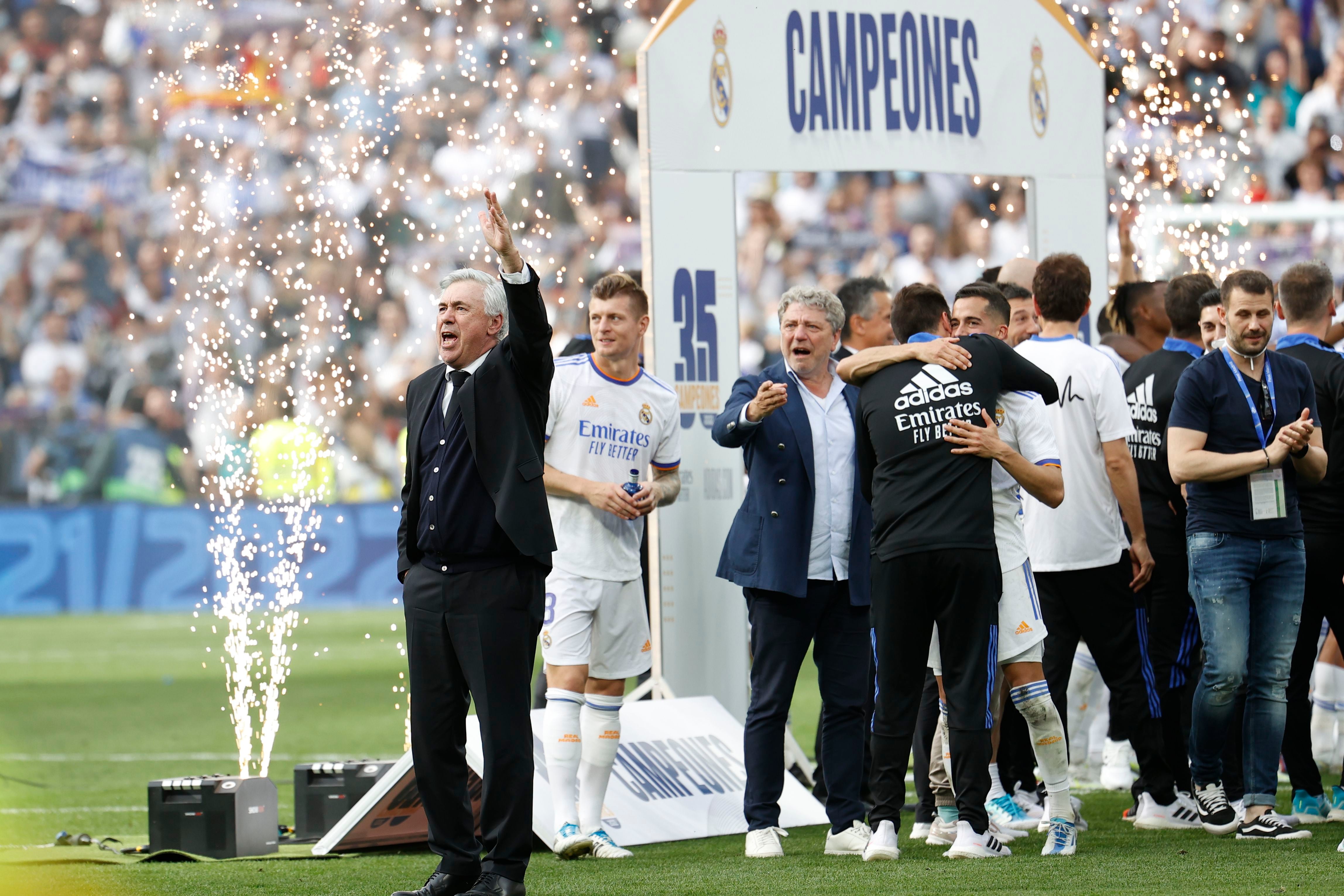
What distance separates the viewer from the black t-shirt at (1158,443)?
22.4ft

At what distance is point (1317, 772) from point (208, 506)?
14.4 metres

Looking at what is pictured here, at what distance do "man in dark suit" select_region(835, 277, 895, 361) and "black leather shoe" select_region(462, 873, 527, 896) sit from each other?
322 centimetres

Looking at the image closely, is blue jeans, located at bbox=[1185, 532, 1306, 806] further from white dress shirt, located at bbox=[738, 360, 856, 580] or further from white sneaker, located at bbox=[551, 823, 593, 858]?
white sneaker, located at bbox=[551, 823, 593, 858]

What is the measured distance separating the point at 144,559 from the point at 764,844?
14189mm

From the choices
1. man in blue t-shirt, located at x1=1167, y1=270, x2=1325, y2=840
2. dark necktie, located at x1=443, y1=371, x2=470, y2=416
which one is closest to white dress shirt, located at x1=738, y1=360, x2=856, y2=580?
man in blue t-shirt, located at x1=1167, y1=270, x2=1325, y2=840

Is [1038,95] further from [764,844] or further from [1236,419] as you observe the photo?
[764,844]

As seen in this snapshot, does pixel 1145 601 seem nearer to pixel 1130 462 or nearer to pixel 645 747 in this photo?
pixel 1130 462

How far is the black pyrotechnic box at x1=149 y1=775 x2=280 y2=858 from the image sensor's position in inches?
255

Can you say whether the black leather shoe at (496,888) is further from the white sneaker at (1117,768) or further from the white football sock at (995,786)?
the white sneaker at (1117,768)

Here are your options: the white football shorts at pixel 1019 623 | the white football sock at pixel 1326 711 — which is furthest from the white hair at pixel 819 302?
the white football sock at pixel 1326 711

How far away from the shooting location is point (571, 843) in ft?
20.5

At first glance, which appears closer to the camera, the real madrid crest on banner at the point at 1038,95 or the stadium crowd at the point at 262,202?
the real madrid crest on banner at the point at 1038,95

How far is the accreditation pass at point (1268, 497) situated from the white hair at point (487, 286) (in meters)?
2.83

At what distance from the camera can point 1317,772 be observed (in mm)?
6562
